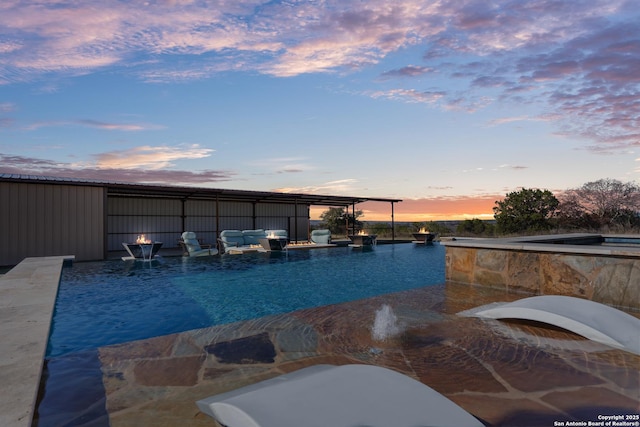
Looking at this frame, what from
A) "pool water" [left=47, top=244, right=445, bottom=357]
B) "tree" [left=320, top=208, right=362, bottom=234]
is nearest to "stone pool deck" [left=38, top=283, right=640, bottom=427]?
"pool water" [left=47, top=244, right=445, bottom=357]

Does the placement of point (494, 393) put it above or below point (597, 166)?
below

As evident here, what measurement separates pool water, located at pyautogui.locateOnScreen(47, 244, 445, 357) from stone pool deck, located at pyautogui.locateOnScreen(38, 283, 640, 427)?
1102 mm

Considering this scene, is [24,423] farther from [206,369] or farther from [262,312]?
[262,312]

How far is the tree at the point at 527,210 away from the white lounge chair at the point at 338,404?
24657mm

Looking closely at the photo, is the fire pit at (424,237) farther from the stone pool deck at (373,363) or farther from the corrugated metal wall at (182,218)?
the stone pool deck at (373,363)

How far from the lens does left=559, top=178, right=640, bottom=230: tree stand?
23.7 metres

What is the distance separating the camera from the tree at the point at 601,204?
2367cm

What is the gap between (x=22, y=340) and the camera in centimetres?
326

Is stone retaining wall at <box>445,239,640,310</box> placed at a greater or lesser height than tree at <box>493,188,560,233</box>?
lesser

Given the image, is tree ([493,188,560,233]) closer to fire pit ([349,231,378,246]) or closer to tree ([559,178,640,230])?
tree ([559,178,640,230])

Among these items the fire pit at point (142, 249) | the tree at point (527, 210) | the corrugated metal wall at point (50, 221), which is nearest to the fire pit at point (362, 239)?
the fire pit at point (142, 249)

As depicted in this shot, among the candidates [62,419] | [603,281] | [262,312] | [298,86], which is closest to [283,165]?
[298,86]

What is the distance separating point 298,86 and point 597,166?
37.6 ft

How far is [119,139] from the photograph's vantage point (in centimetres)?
1344
